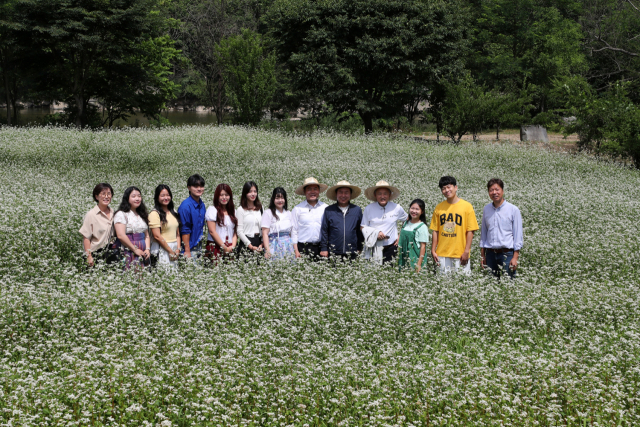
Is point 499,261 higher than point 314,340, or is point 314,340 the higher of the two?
point 499,261

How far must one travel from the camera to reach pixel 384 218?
838 centimetres

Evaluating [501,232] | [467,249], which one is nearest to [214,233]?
[467,249]

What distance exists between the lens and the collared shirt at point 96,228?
8.20 meters

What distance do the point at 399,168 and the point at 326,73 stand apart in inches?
615

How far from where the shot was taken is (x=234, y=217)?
8742mm

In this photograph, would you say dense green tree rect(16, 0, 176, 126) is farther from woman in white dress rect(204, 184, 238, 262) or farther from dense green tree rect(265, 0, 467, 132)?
woman in white dress rect(204, 184, 238, 262)

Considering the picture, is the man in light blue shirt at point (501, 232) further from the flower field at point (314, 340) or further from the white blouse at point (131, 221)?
the white blouse at point (131, 221)

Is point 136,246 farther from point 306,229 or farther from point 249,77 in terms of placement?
point 249,77

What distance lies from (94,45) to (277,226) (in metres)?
33.7

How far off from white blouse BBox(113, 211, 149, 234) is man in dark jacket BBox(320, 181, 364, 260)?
2.55m

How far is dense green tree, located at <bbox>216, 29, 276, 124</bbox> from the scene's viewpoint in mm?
36719

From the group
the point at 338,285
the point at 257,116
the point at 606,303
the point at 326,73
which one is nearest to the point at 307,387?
the point at 338,285

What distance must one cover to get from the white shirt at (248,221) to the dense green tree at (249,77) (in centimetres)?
2904

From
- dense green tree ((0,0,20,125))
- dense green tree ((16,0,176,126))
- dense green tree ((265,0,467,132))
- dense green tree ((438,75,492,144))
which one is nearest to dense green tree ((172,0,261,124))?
dense green tree ((16,0,176,126))
